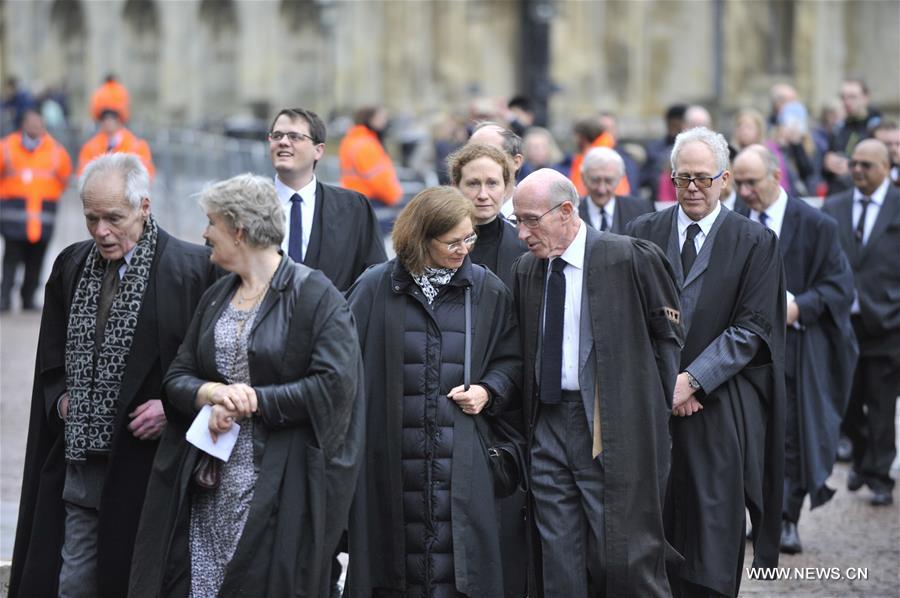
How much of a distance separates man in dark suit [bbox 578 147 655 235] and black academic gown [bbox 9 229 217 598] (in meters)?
3.75

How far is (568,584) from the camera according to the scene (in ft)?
21.4

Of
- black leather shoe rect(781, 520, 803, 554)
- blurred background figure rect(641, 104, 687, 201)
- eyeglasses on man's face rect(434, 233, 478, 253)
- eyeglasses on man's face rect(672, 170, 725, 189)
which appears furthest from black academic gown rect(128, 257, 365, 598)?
blurred background figure rect(641, 104, 687, 201)

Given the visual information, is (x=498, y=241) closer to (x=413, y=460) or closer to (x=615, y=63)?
(x=413, y=460)

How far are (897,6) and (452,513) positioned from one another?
25979 mm

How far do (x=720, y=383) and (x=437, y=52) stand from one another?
113ft

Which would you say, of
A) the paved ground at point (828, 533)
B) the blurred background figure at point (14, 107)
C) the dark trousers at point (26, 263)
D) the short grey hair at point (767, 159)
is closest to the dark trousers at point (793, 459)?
the paved ground at point (828, 533)

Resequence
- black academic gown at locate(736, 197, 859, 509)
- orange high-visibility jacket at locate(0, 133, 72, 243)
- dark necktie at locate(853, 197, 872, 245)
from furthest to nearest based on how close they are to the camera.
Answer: orange high-visibility jacket at locate(0, 133, 72, 243)
dark necktie at locate(853, 197, 872, 245)
black academic gown at locate(736, 197, 859, 509)

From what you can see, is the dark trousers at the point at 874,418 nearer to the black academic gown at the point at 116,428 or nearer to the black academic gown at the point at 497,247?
the black academic gown at the point at 497,247

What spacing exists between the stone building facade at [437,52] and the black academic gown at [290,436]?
1665cm

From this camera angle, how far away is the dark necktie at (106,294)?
6.63 m

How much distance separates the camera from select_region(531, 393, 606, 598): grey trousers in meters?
6.51

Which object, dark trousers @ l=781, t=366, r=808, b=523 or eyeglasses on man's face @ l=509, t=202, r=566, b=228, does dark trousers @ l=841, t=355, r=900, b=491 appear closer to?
dark trousers @ l=781, t=366, r=808, b=523

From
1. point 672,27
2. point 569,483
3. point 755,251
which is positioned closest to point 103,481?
point 569,483

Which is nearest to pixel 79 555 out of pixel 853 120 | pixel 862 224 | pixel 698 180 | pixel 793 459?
pixel 698 180
